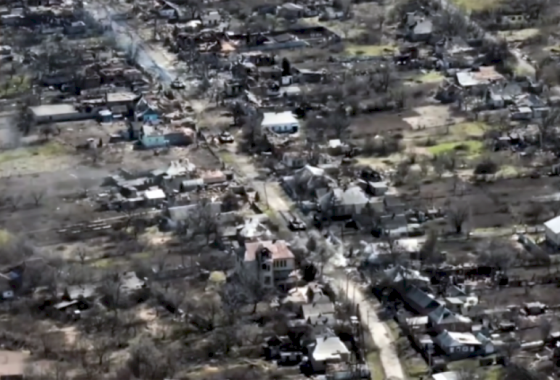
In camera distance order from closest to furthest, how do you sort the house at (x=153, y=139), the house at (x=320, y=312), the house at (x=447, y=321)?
the house at (x=447, y=321) → the house at (x=320, y=312) → the house at (x=153, y=139)

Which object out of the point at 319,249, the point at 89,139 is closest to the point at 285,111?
the point at 89,139

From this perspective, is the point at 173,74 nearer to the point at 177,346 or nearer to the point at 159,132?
the point at 159,132

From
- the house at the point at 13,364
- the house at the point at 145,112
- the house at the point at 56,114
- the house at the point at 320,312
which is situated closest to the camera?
the house at the point at 13,364

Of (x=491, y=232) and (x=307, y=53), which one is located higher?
(x=491, y=232)

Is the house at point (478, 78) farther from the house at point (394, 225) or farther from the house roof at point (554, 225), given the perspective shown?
the house roof at point (554, 225)

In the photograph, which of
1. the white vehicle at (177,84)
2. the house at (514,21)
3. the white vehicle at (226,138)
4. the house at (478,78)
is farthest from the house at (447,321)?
the house at (514,21)
